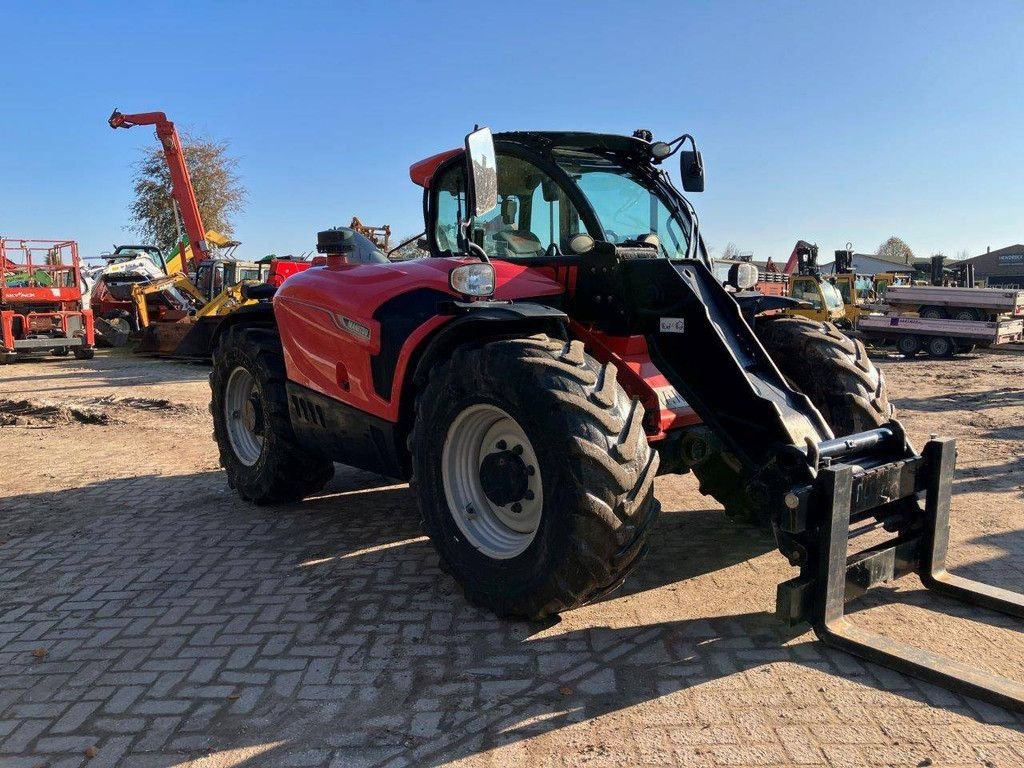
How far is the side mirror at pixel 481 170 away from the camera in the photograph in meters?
3.47

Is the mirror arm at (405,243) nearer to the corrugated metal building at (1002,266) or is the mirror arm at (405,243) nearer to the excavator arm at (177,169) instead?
the excavator arm at (177,169)

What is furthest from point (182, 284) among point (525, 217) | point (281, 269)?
point (525, 217)

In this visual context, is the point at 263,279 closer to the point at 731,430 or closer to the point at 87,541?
the point at 87,541

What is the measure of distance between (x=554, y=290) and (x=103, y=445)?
6117 mm

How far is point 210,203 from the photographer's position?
3159 cm

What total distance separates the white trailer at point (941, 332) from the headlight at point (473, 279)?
19.5 m

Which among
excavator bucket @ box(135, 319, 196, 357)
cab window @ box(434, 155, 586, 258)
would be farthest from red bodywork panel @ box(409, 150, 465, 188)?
excavator bucket @ box(135, 319, 196, 357)

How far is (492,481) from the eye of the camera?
350 cm

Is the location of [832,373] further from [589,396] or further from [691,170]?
[589,396]

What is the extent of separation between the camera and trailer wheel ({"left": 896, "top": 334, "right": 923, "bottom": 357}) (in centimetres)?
2000

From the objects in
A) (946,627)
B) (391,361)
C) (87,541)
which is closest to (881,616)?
(946,627)

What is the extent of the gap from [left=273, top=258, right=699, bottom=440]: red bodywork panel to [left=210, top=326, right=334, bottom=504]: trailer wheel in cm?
40

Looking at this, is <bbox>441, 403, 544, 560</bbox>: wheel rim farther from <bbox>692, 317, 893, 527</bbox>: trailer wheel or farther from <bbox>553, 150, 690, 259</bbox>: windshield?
<bbox>553, 150, 690, 259</bbox>: windshield

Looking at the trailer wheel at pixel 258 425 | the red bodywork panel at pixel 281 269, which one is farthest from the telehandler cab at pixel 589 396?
the red bodywork panel at pixel 281 269
